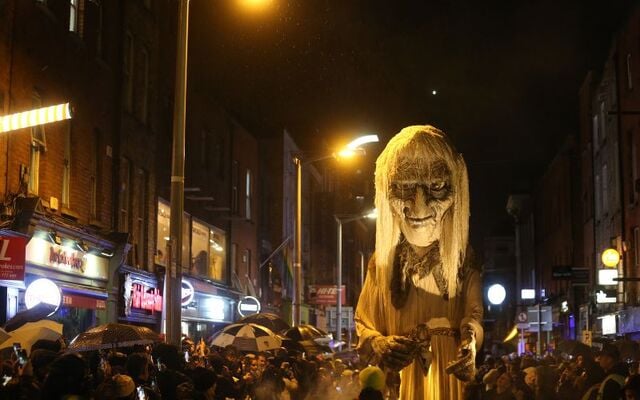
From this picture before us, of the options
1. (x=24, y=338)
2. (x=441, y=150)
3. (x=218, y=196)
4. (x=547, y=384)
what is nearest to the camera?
(x=441, y=150)

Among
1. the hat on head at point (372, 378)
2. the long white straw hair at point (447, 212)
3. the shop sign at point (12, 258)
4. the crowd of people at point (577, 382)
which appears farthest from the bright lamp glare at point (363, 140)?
the hat on head at point (372, 378)

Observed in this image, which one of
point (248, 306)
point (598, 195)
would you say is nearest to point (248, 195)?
point (248, 306)

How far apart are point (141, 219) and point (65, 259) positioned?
6793 millimetres

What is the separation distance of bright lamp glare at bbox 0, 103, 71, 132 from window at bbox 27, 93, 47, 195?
7.34m

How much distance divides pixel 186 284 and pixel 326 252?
39.5 m

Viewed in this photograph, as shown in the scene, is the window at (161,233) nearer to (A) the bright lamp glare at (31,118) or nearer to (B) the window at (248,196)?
(B) the window at (248,196)

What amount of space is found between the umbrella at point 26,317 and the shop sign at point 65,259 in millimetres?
2916

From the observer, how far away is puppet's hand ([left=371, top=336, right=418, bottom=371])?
6.23 meters

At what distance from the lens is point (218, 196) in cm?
3725

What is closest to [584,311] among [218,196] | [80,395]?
[218,196]

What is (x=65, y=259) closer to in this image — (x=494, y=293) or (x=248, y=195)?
(x=494, y=293)

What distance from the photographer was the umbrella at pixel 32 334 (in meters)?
12.9

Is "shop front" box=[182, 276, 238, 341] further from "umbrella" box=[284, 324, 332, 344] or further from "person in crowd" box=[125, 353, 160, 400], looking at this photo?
"person in crowd" box=[125, 353, 160, 400]

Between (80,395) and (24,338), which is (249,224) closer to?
(24,338)
